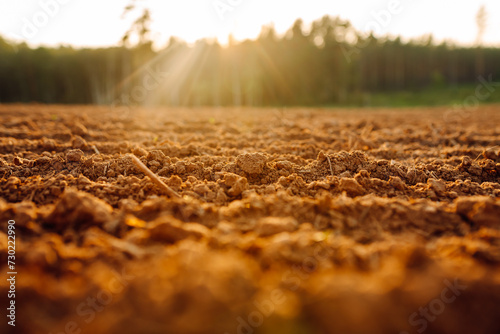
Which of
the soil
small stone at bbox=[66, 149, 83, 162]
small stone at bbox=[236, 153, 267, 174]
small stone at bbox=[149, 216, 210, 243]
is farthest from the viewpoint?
small stone at bbox=[66, 149, 83, 162]

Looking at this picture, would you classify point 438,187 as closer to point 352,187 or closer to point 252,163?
point 352,187

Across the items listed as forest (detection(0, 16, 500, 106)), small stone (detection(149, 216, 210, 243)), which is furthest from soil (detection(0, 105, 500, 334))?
forest (detection(0, 16, 500, 106))

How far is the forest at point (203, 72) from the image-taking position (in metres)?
37.0

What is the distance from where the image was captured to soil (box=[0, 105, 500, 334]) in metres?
1.22

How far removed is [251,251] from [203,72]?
41332 mm

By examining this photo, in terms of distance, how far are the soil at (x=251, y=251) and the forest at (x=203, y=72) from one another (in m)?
33.6

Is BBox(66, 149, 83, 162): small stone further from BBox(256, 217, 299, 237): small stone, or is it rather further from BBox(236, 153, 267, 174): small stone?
BBox(256, 217, 299, 237): small stone

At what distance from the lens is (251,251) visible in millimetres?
1725

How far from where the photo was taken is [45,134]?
5578mm

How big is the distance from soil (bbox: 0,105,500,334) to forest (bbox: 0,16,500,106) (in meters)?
33.6

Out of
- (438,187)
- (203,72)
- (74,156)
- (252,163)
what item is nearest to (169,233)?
(252,163)

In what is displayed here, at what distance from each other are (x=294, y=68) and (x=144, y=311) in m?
41.0

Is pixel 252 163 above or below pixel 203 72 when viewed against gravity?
below

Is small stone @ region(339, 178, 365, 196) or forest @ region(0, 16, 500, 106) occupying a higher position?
forest @ region(0, 16, 500, 106)
